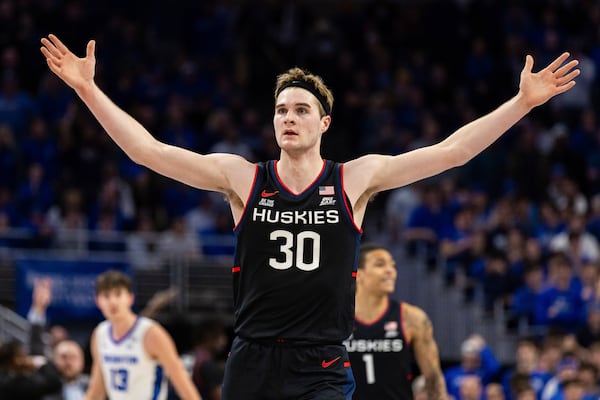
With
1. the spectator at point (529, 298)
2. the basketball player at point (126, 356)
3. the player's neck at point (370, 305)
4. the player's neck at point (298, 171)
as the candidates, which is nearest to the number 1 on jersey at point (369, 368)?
the player's neck at point (370, 305)

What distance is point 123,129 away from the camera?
668cm

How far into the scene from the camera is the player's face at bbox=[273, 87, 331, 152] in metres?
6.84

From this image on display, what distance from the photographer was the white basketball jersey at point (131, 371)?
10.8m

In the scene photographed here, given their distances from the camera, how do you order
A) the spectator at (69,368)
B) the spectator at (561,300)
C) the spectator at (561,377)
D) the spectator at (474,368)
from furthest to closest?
Answer: the spectator at (561,300) < the spectator at (474,368) < the spectator at (561,377) < the spectator at (69,368)

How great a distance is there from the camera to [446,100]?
969 inches

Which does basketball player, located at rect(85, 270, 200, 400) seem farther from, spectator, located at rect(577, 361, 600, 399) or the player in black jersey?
spectator, located at rect(577, 361, 600, 399)

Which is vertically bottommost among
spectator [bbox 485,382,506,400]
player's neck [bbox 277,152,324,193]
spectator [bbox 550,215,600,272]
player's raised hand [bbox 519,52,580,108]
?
spectator [bbox 485,382,506,400]

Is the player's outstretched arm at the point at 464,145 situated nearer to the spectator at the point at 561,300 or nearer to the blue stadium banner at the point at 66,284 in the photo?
the blue stadium banner at the point at 66,284

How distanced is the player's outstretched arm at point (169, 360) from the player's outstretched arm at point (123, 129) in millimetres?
3738

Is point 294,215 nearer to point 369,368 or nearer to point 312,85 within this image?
point 312,85

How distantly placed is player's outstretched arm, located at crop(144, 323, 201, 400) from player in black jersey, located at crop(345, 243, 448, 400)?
145cm

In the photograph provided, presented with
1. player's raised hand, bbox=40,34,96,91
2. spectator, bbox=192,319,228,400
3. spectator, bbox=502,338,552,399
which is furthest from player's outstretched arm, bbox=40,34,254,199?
spectator, bbox=502,338,552,399

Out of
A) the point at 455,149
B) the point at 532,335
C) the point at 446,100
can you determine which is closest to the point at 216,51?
the point at 446,100

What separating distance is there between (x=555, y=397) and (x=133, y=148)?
359 inches
